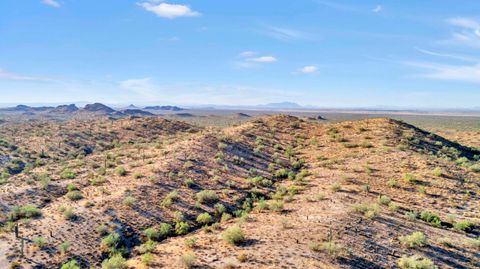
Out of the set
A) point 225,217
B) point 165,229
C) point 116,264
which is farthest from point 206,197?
point 116,264

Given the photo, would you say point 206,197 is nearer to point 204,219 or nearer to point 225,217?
point 204,219

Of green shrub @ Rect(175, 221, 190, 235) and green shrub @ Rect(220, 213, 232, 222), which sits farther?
green shrub @ Rect(220, 213, 232, 222)

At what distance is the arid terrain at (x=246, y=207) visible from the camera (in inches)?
632

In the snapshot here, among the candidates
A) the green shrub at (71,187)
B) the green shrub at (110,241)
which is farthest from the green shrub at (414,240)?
the green shrub at (71,187)

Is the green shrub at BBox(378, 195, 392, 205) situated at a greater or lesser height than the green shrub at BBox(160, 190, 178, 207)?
greater

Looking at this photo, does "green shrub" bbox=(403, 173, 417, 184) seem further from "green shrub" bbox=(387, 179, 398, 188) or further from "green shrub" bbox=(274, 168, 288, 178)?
"green shrub" bbox=(274, 168, 288, 178)

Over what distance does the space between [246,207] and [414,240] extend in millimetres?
10160

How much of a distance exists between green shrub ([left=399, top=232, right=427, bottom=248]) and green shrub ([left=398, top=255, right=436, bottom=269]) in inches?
52.7

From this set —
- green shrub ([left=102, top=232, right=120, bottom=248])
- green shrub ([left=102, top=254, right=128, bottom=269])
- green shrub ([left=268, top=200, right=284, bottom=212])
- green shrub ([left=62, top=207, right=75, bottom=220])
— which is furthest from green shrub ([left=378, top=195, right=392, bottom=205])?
green shrub ([left=62, top=207, right=75, bottom=220])

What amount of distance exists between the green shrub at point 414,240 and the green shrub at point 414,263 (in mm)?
1338

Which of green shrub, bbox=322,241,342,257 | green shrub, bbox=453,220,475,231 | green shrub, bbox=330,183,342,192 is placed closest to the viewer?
green shrub, bbox=322,241,342,257

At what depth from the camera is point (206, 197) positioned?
24.8 metres

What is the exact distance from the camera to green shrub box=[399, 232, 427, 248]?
1658 cm

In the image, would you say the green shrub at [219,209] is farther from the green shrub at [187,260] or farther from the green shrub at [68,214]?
the green shrub at [68,214]
